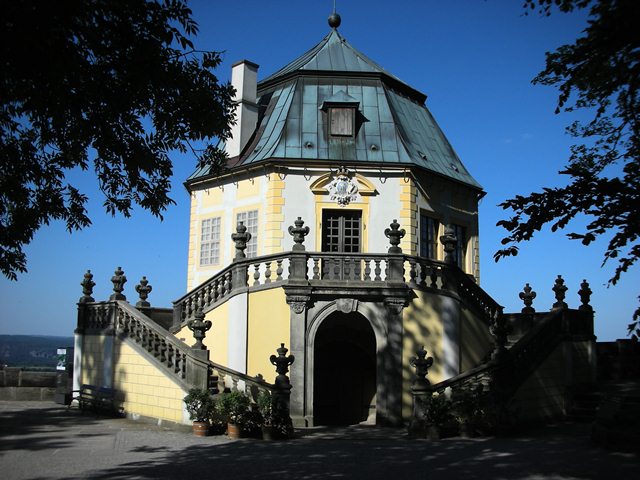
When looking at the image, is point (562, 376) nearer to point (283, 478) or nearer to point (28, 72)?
point (283, 478)

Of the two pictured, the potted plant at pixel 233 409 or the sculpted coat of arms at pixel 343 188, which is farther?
the sculpted coat of arms at pixel 343 188

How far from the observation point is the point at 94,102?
353 inches

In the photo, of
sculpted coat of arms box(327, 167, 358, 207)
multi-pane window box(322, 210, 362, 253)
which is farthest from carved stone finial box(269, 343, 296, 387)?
sculpted coat of arms box(327, 167, 358, 207)

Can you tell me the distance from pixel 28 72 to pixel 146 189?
9.62 feet

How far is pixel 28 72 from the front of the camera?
7910 mm

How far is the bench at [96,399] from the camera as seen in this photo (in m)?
17.2

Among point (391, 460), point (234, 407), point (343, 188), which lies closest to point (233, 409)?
point (234, 407)

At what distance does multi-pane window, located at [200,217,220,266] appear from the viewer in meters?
22.0

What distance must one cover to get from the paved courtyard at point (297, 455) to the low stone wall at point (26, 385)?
5482 mm

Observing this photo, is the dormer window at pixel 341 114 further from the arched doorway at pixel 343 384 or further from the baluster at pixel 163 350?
the baluster at pixel 163 350

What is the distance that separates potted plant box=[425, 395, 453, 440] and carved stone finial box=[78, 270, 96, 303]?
34.6 ft

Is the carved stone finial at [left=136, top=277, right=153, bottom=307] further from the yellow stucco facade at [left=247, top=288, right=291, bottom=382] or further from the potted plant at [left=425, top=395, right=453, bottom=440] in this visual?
the potted plant at [left=425, top=395, right=453, bottom=440]

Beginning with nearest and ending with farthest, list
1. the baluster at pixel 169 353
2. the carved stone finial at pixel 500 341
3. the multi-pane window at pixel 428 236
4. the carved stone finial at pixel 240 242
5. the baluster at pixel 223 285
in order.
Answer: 1. the carved stone finial at pixel 500 341
2. the baluster at pixel 169 353
3. the carved stone finial at pixel 240 242
4. the baluster at pixel 223 285
5. the multi-pane window at pixel 428 236

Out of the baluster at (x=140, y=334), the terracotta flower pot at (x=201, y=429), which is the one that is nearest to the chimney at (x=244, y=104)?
the baluster at (x=140, y=334)
